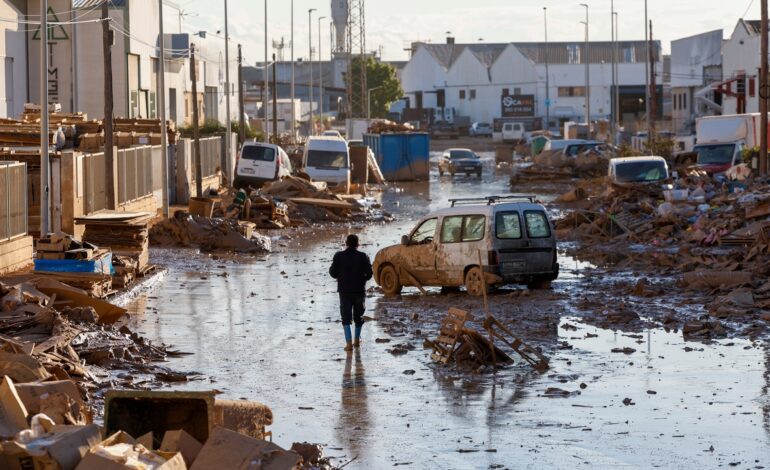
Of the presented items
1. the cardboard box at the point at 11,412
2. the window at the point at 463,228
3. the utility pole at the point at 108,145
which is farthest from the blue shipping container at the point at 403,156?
the cardboard box at the point at 11,412

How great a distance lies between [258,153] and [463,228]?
28703 millimetres

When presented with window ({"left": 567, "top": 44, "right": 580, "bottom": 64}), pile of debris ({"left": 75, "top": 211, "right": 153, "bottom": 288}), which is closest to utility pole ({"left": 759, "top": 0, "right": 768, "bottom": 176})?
pile of debris ({"left": 75, "top": 211, "right": 153, "bottom": 288})

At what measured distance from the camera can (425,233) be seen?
24.8 m

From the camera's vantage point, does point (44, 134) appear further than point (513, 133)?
No

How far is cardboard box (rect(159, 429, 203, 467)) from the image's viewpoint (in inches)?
386

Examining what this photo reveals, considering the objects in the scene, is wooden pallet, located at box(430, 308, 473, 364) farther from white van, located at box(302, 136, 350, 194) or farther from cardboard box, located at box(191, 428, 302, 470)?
white van, located at box(302, 136, 350, 194)

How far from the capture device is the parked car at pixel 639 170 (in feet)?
146

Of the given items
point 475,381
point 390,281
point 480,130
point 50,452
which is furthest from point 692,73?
point 50,452

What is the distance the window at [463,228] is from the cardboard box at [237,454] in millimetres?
14117

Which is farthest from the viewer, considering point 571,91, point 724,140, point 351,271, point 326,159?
point 571,91

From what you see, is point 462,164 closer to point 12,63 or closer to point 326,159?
point 326,159

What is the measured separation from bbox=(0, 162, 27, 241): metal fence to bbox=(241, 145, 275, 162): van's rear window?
23869 millimetres

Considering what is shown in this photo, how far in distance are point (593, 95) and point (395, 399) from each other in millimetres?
126363

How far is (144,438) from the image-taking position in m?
9.81
